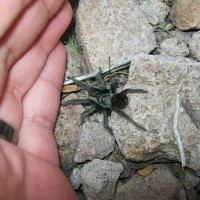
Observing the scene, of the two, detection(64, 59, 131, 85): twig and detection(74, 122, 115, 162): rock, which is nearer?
detection(74, 122, 115, 162): rock

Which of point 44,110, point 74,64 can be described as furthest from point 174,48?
point 44,110

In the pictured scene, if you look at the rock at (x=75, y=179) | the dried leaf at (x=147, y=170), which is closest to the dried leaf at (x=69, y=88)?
the rock at (x=75, y=179)

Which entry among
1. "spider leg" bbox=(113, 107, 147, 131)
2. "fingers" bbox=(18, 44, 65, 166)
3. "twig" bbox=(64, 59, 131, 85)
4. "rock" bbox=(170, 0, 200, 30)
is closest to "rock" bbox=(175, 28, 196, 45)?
"rock" bbox=(170, 0, 200, 30)

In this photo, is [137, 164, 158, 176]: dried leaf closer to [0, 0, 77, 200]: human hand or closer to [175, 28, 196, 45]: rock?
[0, 0, 77, 200]: human hand

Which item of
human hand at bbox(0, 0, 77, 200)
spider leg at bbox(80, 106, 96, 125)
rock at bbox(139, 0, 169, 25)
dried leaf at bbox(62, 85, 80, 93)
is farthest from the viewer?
rock at bbox(139, 0, 169, 25)

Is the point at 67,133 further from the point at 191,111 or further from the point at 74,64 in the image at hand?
the point at 191,111

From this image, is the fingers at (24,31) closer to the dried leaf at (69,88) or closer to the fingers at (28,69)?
the fingers at (28,69)

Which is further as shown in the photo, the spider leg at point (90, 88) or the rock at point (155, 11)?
the rock at point (155, 11)
